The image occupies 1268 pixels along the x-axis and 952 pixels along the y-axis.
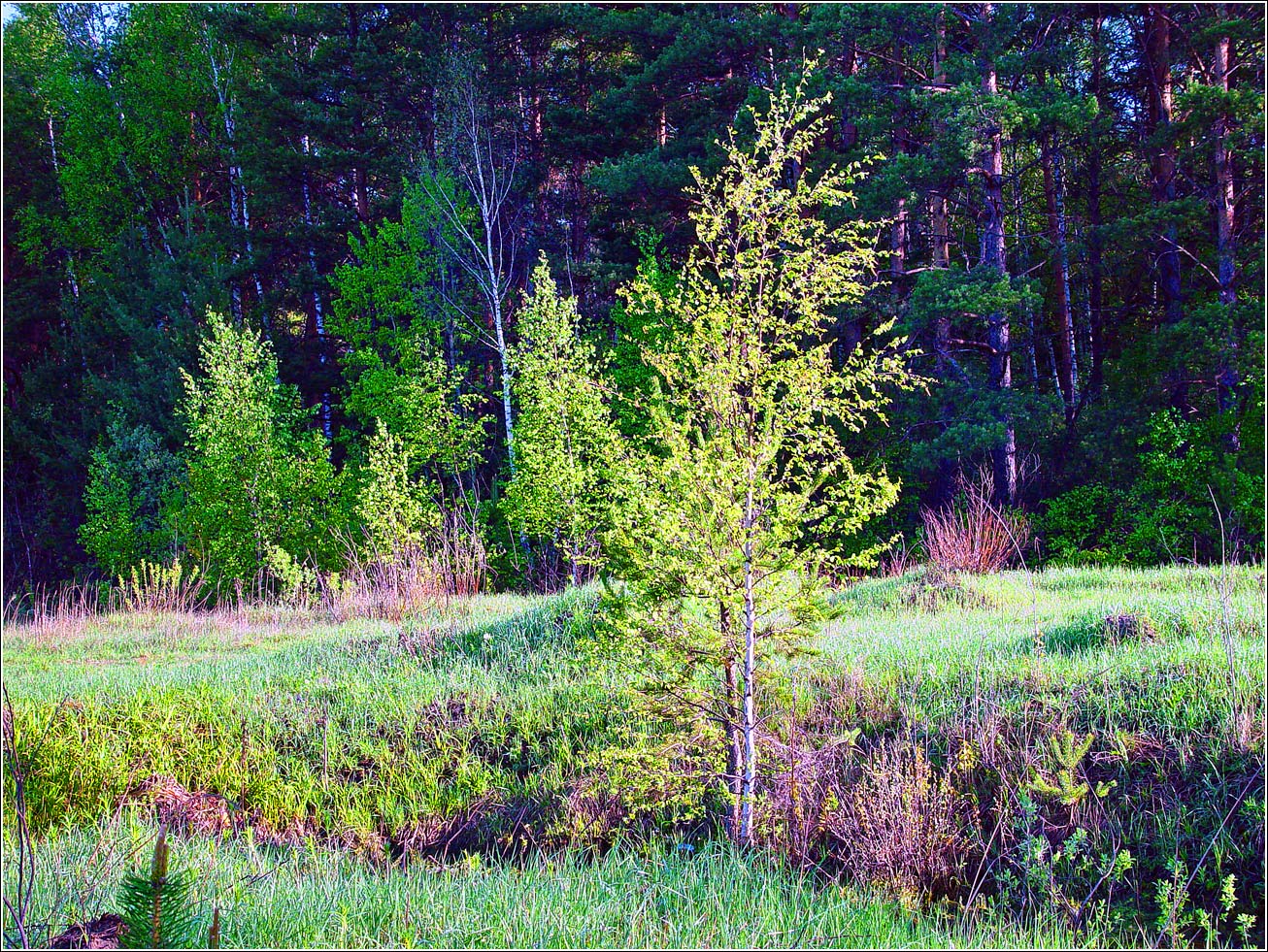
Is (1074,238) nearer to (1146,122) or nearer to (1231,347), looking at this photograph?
(1146,122)

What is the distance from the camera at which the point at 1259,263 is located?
483 inches

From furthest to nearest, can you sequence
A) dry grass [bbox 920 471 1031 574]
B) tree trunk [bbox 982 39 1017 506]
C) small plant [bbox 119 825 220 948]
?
tree trunk [bbox 982 39 1017 506] < dry grass [bbox 920 471 1031 574] < small plant [bbox 119 825 220 948]

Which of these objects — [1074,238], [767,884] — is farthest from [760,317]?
[1074,238]

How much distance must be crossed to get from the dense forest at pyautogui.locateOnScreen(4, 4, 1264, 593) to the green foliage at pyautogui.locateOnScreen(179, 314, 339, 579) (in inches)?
3.5

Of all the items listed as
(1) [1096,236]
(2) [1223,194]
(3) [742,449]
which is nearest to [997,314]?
(1) [1096,236]

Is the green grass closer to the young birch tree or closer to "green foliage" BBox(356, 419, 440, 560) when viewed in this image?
the young birch tree

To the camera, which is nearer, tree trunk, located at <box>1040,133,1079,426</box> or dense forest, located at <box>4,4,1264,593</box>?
dense forest, located at <box>4,4,1264,593</box>

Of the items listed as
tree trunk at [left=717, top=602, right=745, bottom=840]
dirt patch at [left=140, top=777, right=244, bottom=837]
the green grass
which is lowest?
dirt patch at [left=140, top=777, right=244, bottom=837]

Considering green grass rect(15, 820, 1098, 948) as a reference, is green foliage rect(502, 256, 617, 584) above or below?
above

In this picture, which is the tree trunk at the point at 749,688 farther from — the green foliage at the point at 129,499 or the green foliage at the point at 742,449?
the green foliage at the point at 129,499

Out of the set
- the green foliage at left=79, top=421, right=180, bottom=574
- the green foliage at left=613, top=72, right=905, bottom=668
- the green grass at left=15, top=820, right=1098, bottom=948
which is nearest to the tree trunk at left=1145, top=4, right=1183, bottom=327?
the green foliage at left=613, top=72, right=905, bottom=668

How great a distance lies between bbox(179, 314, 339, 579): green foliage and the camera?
59.4 ft

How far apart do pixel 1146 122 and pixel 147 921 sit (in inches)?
741

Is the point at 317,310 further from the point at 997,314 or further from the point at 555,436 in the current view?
the point at 997,314
